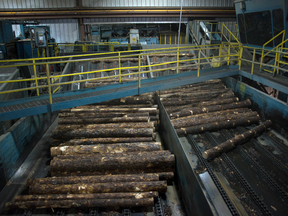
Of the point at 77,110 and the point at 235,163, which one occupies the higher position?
the point at 77,110

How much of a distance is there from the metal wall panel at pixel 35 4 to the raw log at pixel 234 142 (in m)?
18.4

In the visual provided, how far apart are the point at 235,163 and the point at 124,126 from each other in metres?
3.23

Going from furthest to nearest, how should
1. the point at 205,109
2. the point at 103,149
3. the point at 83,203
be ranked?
the point at 205,109
the point at 103,149
the point at 83,203

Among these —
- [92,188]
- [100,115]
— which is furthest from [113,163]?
[100,115]

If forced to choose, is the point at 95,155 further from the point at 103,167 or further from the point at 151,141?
the point at 151,141

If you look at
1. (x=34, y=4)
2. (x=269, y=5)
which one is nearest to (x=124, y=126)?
(x=269, y=5)

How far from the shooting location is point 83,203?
4242 mm

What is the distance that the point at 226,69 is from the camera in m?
8.88

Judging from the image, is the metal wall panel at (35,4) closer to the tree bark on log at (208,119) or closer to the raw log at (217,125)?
the tree bark on log at (208,119)

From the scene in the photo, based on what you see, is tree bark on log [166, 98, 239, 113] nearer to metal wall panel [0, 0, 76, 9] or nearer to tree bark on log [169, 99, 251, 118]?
tree bark on log [169, 99, 251, 118]

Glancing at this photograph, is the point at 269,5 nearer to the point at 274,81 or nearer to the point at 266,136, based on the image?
the point at 274,81

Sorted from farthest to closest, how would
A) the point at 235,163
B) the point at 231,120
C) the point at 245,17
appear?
the point at 245,17 < the point at 231,120 < the point at 235,163

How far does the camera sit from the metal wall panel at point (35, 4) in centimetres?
1867

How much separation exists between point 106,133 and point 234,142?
3.67m
